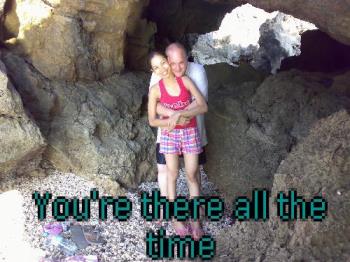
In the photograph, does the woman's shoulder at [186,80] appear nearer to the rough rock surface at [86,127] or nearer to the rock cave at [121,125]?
the rock cave at [121,125]

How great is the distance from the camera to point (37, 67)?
13.6ft

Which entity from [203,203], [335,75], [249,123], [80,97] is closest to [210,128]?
[249,123]

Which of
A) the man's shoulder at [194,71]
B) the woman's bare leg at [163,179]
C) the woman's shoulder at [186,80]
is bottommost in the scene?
the woman's bare leg at [163,179]

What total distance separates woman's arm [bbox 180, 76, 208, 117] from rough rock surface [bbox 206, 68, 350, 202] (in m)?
0.85

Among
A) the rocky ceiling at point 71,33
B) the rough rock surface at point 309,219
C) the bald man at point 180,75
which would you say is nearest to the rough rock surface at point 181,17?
the rocky ceiling at point 71,33

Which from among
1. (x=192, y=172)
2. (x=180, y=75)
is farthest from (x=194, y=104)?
(x=192, y=172)

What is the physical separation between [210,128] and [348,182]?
180 cm

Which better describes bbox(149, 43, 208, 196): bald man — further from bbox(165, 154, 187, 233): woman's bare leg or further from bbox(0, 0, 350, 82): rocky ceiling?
bbox(0, 0, 350, 82): rocky ceiling

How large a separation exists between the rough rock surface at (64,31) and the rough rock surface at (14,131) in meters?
0.56

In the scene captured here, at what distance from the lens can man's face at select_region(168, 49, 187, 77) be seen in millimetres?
3488

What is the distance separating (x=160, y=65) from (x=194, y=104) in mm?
392

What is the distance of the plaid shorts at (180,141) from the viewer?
3.60 meters

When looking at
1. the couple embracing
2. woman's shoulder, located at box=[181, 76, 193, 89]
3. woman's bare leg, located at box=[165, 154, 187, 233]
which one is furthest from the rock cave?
woman's shoulder, located at box=[181, 76, 193, 89]

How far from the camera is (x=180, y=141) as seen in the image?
3629 millimetres
